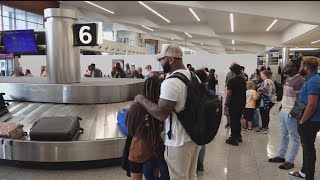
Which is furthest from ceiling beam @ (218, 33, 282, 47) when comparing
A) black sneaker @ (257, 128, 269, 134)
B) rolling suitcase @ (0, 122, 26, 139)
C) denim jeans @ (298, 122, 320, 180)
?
rolling suitcase @ (0, 122, 26, 139)

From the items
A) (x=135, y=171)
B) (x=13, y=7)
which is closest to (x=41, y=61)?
(x=135, y=171)

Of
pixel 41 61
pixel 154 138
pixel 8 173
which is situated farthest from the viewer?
pixel 41 61

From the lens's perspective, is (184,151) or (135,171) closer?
(184,151)

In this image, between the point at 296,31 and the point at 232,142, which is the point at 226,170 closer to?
the point at 232,142

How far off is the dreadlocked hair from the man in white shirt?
190 millimetres

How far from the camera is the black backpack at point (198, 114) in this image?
229 cm

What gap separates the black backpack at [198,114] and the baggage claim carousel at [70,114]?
240 cm

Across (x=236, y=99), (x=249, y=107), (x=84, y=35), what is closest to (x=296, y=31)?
(x=249, y=107)

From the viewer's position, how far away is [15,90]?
5953 mm

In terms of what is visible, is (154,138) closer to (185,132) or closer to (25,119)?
(185,132)

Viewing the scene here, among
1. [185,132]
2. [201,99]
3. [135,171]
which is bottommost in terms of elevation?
[135,171]

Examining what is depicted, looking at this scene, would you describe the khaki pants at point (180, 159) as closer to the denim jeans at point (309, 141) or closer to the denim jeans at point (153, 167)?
the denim jeans at point (153, 167)

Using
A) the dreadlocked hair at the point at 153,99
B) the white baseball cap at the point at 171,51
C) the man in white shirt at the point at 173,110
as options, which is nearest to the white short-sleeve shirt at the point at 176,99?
the man in white shirt at the point at 173,110

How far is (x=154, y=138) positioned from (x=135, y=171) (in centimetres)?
44
